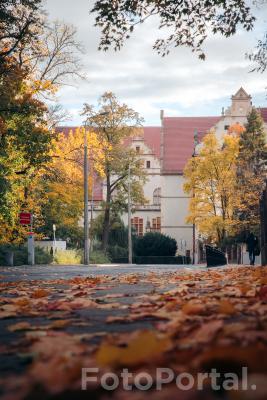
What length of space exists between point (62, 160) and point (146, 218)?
39276 mm

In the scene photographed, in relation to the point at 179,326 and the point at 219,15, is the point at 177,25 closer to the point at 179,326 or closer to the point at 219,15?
the point at 219,15

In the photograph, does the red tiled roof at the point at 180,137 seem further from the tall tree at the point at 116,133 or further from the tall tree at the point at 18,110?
the tall tree at the point at 18,110

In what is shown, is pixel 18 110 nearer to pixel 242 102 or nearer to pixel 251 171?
pixel 251 171

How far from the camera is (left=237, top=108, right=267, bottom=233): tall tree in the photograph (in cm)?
4400

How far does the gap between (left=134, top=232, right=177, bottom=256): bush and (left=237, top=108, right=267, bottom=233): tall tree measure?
13.0 metres

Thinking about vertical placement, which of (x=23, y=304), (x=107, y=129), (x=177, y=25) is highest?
(x=107, y=129)

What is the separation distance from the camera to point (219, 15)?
11.3 meters

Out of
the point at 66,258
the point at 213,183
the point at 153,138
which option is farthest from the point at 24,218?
the point at 153,138

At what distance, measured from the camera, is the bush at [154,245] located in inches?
2274

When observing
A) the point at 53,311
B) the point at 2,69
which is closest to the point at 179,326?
the point at 53,311

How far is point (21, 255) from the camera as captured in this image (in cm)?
3300

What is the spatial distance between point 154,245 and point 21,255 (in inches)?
1046

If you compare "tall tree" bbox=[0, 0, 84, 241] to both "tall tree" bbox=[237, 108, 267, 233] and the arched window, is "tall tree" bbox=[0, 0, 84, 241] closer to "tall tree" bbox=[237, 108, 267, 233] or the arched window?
"tall tree" bbox=[237, 108, 267, 233]

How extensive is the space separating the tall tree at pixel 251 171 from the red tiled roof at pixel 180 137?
23.1m
